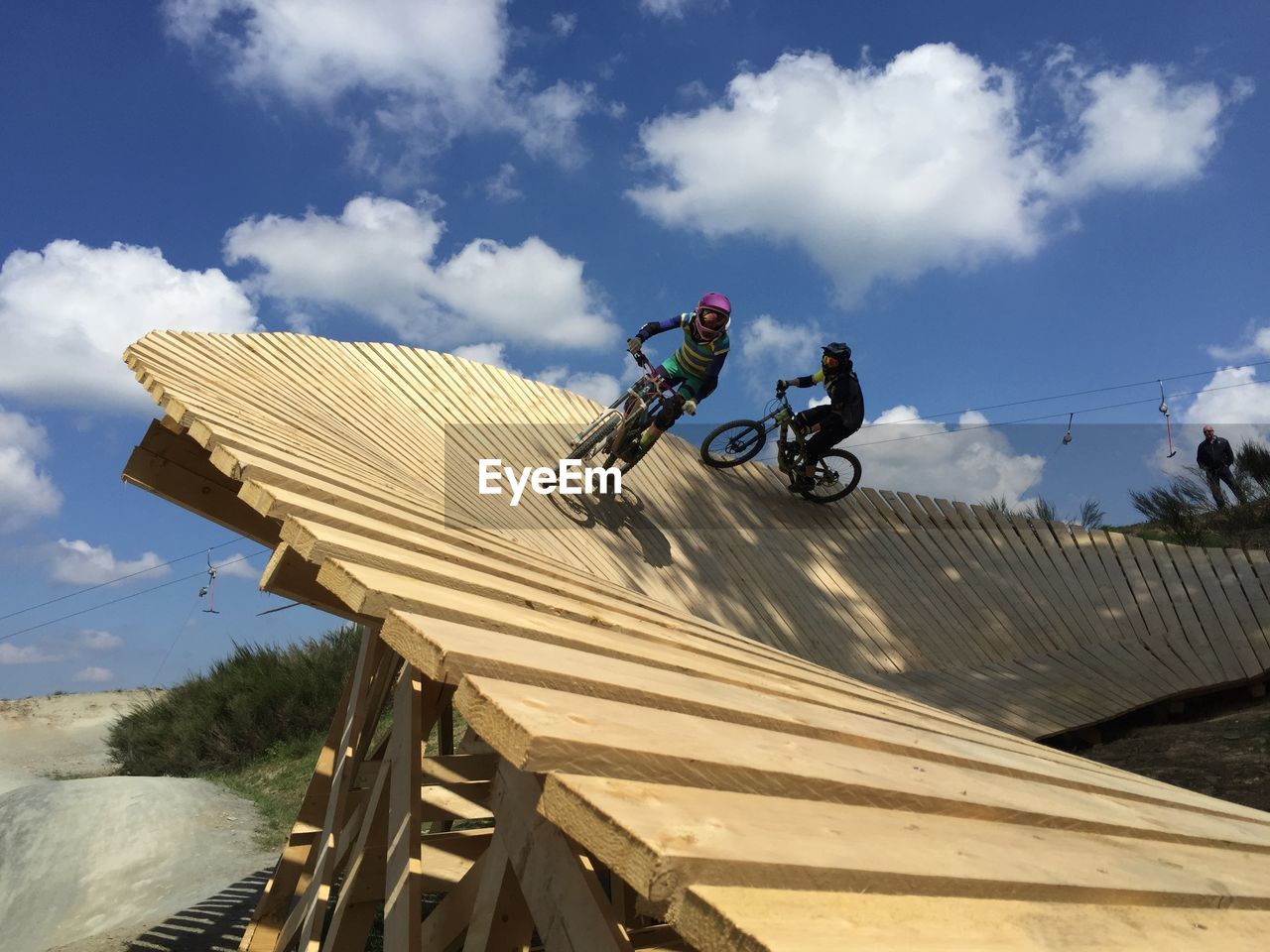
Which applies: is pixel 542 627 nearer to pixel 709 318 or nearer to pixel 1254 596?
pixel 709 318

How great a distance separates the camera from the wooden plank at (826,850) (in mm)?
844

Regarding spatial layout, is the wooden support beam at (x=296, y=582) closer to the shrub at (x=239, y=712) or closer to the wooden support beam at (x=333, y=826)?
the wooden support beam at (x=333, y=826)

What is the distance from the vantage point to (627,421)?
8.16m

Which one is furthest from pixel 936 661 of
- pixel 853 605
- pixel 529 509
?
pixel 529 509

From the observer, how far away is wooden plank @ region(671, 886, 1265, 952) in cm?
79

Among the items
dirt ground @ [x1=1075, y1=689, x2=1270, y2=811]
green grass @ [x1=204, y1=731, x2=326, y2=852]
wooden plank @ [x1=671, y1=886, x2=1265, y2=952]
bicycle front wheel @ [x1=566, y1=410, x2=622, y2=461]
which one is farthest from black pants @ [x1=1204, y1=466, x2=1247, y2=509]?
wooden plank @ [x1=671, y1=886, x2=1265, y2=952]

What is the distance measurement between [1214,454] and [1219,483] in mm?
870

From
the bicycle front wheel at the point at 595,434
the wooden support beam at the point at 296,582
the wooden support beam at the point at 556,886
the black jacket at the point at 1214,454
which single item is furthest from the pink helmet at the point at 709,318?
the black jacket at the point at 1214,454

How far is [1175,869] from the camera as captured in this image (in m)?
1.58

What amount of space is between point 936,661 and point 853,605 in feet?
2.81

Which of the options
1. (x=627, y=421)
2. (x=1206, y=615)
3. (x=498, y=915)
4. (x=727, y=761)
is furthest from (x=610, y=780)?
(x=1206, y=615)

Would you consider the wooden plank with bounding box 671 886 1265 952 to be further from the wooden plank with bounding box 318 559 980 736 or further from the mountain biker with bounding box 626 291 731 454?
the mountain biker with bounding box 626 291 731 454

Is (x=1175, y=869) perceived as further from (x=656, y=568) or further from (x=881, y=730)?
(x=656, y=568)

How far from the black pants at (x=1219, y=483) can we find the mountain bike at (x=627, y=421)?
335 inches
